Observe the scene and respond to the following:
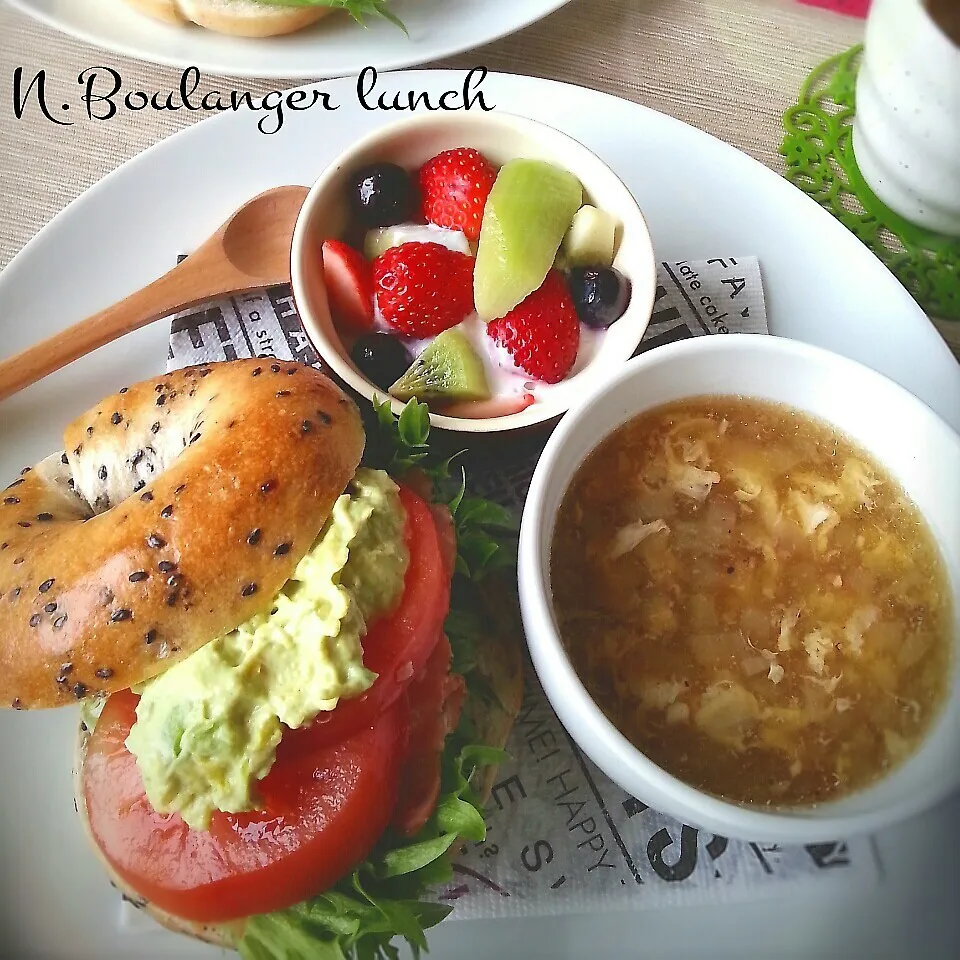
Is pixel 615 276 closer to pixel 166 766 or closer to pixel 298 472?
pixel 298 472

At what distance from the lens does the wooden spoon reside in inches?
45.2

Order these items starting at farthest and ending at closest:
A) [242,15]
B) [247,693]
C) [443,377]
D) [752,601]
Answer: [242,15] → [443,377] → [752,601] → [247,693]

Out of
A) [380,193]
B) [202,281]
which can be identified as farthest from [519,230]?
[202,281]

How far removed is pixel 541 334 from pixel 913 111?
0.67 metres

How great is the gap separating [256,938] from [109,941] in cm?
19

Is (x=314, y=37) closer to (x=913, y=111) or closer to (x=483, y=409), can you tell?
(x=483, y=409)

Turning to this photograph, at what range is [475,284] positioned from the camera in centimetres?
114

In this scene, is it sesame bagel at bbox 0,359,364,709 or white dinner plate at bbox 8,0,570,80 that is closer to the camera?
sesame bagel at bbox 0,359,364,709

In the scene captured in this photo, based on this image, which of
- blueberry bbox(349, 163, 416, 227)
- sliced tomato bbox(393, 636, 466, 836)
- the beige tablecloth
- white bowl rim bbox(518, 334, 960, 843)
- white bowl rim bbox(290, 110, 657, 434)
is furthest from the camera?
the beige tablecloth

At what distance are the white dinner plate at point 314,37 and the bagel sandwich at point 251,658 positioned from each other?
0.64 meters

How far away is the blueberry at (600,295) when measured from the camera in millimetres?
1123

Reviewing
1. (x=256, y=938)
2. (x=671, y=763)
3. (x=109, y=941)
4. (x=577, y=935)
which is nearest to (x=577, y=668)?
(x=671, y=763)

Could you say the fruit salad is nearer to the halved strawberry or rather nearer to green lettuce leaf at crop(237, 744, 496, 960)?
the halved strawberry

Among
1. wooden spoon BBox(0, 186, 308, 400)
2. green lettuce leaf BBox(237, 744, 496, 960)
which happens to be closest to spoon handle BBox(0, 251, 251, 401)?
wooden spoon BBox(0, 186, 308, 400)
